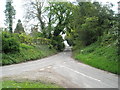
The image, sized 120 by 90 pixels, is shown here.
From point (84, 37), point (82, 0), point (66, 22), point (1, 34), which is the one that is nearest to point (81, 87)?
point (1, 34)

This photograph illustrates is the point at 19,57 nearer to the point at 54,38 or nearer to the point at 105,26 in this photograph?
the point at 105,26

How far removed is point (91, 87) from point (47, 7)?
3203 cm

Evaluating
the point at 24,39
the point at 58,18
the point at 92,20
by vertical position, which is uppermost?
the point at 58,18

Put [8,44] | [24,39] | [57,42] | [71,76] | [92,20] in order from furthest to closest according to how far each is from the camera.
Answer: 1. [57,42]
2. [24,39]
3. [92,20]
4. [8,44]
5. [71,76]

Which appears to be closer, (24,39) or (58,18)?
Answer: (24,39)

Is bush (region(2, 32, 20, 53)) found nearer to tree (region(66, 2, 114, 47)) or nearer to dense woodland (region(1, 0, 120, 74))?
dense woodland (region(1, 0, 120, 74))

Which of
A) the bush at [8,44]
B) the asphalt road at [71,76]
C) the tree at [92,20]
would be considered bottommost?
the asphalt road at [71,76]

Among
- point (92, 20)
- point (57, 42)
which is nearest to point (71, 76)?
point (92, 20)

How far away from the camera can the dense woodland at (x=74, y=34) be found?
1420 centimetres

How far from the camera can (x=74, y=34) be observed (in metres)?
28.7

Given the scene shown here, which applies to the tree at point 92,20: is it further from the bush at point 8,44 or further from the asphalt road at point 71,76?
the asphalt road at point 71,76

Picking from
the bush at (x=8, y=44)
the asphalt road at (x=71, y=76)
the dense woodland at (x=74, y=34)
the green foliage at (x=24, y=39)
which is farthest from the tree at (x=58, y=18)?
the asphalt road at (x=71, y=76)

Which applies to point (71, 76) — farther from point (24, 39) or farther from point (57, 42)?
point (57, 42)

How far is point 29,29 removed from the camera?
3509cm
